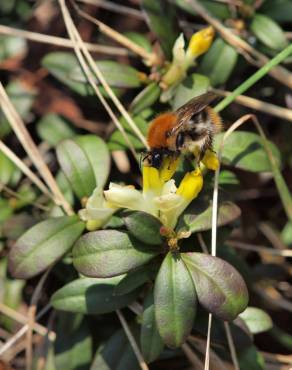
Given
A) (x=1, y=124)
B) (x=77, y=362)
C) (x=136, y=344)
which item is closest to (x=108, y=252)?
(x=136, y=344)

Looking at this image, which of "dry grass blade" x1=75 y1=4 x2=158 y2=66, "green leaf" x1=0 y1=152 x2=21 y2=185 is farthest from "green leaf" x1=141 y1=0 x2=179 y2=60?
"green leaf" x1=0 y1=152 x2=21 y2=185

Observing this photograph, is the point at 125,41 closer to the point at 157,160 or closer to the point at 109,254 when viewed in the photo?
the point at 157,160

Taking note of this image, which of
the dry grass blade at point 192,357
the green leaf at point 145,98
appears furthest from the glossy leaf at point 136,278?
the green leaf at point 145,98

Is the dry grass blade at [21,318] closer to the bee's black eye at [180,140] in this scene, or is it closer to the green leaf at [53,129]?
the green leaf at [53,129]

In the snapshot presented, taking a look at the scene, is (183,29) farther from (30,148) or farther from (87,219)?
(87,219)

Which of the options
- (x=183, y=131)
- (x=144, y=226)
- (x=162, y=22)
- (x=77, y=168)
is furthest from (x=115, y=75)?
(x=144, y=226)
